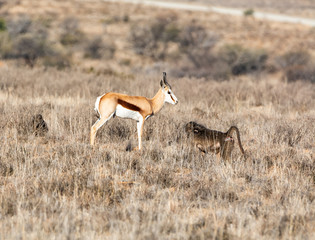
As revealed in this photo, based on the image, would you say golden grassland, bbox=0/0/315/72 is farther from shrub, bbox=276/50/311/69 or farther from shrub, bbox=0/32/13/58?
shrub, bbox=0/32/13/58

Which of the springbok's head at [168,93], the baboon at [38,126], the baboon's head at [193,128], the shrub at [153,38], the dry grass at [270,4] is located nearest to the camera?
the baboon's head at [193,128]

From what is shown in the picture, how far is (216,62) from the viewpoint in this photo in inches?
1085

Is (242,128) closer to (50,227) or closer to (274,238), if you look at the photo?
(274,238)

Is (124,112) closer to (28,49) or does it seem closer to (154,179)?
(154,179)

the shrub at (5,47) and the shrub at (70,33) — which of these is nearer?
the shrub at (5,47)

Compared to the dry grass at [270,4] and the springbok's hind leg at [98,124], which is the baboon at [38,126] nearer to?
the springbok's hind leg at [98,124]

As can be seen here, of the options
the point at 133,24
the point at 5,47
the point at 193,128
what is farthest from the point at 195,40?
the point at 193,128

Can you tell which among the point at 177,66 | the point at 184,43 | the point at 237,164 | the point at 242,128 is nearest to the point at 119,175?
the point at 237,164

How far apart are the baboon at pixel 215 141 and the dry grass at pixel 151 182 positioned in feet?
0.60

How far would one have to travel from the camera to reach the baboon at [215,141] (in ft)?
22.3

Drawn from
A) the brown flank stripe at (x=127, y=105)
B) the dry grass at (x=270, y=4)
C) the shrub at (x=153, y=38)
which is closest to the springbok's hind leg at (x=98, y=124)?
the brown flank stripe at (x=127, y=105)

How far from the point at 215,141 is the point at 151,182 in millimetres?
1421

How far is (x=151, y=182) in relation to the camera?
5906mm

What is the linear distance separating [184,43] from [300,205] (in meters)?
30.0
